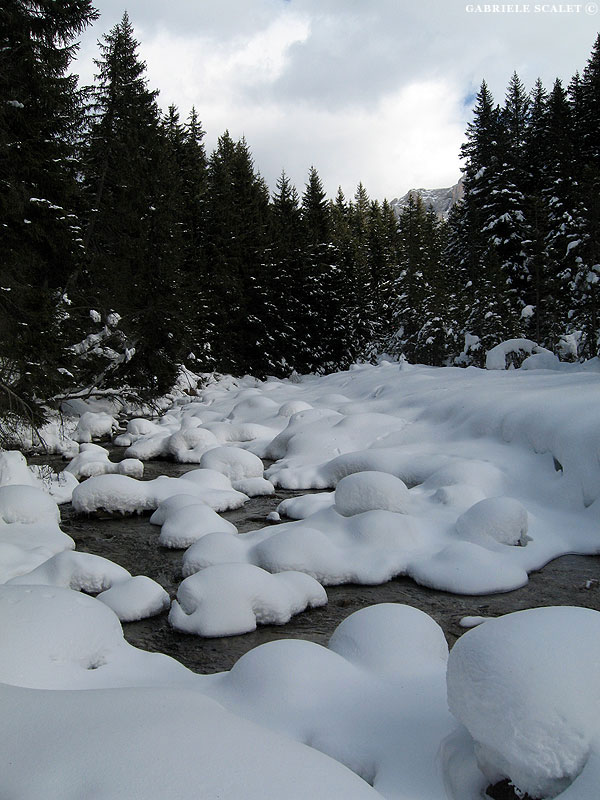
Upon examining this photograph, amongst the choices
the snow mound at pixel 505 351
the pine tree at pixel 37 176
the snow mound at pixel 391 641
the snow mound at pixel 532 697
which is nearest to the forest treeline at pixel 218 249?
the pine tree at pixel 37 176

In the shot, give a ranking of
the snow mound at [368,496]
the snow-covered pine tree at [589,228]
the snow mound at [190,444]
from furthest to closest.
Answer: the snow-covered pine tree at [589,228], the snow mound at [190,444], the snow mound at [368,496]

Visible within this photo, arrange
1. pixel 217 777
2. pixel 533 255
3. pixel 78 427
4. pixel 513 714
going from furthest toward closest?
pixel 533 255, pixel 78 427, pixel 513 714, pixel 217 777

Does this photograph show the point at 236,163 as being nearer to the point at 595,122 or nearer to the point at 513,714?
the point at 595,122

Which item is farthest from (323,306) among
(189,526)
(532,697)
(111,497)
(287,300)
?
(532,697)

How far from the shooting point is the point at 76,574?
453cm

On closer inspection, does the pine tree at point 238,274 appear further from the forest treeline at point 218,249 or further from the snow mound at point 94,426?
the snow mound at point 94,426

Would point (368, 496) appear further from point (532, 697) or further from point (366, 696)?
point (532, 697)

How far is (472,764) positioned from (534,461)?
519cm

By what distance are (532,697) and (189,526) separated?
4.28 meters

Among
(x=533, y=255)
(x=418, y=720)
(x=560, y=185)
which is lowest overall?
(x=418, y=720)

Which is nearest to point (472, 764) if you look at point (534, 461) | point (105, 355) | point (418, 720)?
point (418, 720)

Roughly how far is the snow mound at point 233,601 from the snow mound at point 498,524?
176 centimetres

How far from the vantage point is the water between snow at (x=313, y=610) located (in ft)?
12.5

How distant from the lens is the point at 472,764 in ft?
7.24
